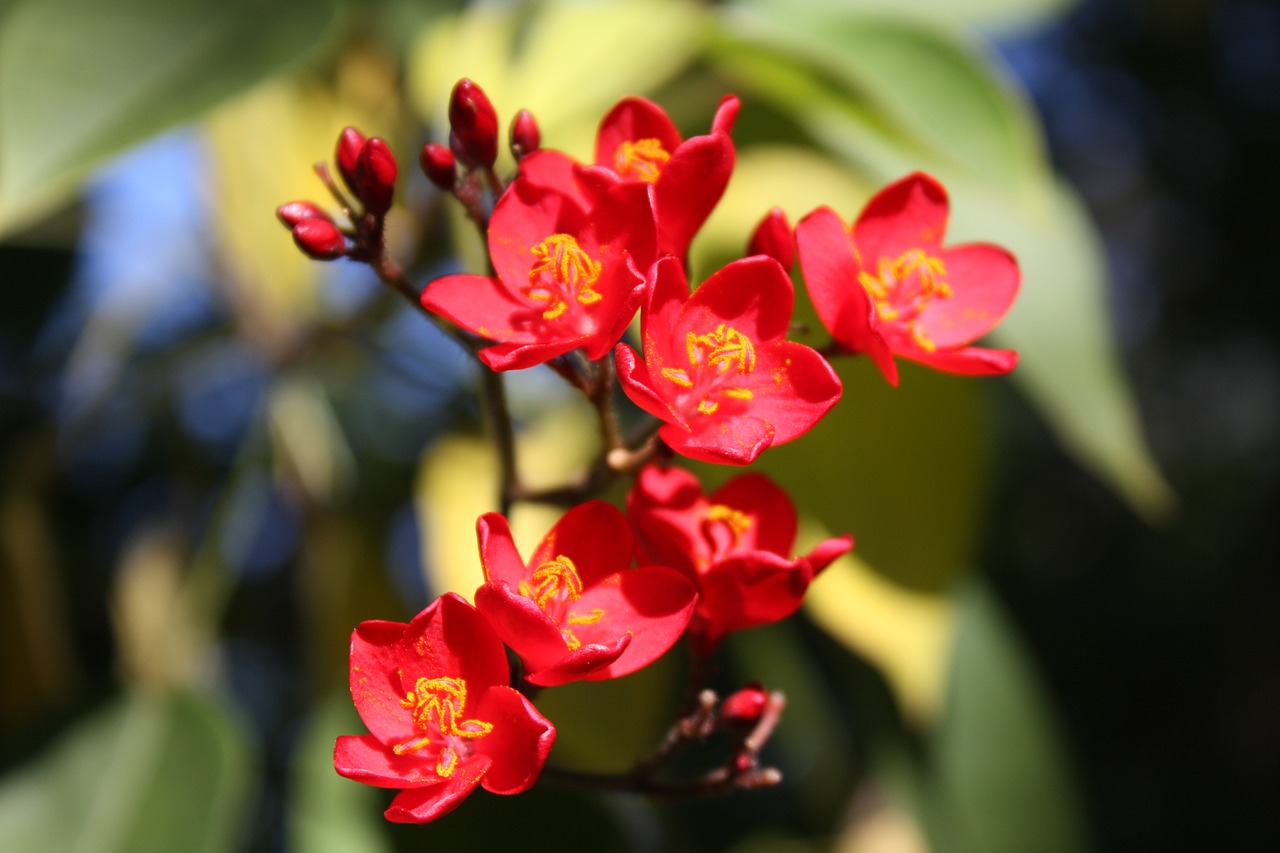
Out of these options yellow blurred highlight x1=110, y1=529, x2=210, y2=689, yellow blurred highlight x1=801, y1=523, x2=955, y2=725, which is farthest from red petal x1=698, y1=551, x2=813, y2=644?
yellow blurred highlight x1=110, y1=529, x2=210, y2=689

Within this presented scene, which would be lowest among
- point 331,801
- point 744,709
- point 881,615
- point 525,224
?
point 331,801

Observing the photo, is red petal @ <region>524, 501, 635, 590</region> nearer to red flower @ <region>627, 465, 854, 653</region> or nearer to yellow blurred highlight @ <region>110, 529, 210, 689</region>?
red flower @ <region>627, 465, 854, 653</region>

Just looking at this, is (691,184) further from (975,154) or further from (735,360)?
(975,154)

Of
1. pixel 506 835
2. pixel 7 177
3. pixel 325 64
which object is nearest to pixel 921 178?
pixel 7 177

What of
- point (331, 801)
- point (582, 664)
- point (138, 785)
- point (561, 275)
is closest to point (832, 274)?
point (561, 275)

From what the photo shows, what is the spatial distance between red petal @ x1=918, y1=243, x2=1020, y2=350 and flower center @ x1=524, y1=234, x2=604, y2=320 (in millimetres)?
213

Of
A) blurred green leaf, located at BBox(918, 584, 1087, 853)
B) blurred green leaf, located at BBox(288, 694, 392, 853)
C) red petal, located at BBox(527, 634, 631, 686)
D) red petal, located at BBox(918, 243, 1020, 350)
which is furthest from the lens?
blurred green leaf, located at BBox(918, 584, 1087, 853)

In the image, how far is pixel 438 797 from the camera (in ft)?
1.61

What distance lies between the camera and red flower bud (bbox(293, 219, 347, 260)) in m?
0.56

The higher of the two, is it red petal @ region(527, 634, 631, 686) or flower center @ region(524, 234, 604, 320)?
flower center @ region(524, 234, 604, 320)

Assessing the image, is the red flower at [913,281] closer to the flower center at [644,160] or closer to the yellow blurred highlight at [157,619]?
the flower center at [644,160]

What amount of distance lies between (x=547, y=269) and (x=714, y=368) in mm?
96

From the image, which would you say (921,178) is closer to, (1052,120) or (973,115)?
(973,115)

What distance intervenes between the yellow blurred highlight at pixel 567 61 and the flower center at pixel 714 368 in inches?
16.0
